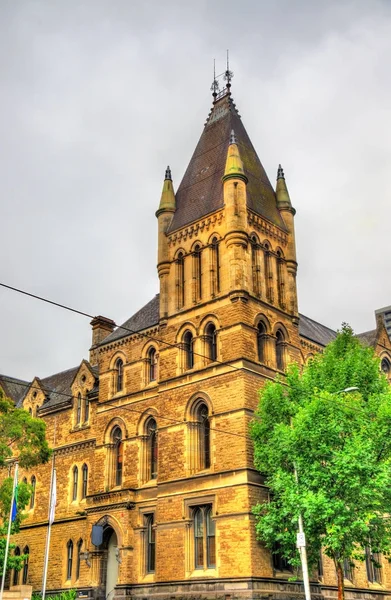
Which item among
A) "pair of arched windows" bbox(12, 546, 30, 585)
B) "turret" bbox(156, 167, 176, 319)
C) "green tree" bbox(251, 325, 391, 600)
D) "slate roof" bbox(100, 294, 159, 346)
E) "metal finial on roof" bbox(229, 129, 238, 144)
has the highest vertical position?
"metal finial on roof" bbox(229, 129, 238, 144)

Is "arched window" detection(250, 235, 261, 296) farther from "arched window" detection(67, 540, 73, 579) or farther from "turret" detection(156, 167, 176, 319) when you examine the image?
"arched window" detection(67, 540, 73, 579)

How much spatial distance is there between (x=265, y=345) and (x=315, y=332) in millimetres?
11152

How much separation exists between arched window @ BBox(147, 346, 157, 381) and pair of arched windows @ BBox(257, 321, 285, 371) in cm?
606

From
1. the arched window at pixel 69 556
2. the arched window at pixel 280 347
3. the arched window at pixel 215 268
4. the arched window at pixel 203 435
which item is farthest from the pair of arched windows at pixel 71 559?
the arched window at pixel 215 268

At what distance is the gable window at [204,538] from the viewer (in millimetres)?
32141

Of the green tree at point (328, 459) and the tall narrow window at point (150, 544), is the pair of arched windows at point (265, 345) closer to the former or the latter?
the green tree at point (328, 459)

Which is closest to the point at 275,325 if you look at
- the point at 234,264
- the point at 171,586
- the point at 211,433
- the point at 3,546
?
the point at 234,264

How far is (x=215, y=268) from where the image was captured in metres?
37.2

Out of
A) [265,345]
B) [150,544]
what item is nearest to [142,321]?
[265,345]

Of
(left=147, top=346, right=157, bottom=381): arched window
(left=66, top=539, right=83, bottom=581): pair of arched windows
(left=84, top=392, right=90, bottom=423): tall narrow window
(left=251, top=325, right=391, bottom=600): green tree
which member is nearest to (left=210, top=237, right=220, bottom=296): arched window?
(left=147, top=346, right=157, bottom=381): arched window

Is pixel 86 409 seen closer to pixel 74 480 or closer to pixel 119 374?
pixel 74 480

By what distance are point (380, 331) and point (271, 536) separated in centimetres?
2197

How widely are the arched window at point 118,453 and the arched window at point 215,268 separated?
9.39m

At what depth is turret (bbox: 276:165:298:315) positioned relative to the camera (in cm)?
3941
